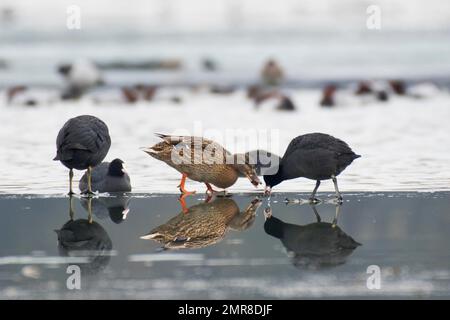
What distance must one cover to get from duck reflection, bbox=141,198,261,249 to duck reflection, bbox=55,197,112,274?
1.52 ft

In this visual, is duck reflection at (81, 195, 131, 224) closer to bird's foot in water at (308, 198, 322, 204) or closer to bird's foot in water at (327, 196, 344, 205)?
bird's foot in water at (308, 198, 322, 204)

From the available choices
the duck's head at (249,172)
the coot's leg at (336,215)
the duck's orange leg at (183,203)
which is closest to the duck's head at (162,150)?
the duck's orange leg at (183,203)

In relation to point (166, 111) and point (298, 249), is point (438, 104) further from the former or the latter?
point (298, 249)

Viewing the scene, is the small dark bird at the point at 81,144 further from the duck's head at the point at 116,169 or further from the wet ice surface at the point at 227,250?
the wet ice surface at the point at 227,250

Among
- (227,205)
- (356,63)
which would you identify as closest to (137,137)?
(227,205)

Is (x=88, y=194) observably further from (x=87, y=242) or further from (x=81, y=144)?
(x=87, y=242)

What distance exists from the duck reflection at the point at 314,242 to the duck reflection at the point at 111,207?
59.9 inches

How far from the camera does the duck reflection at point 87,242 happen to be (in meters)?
8.20

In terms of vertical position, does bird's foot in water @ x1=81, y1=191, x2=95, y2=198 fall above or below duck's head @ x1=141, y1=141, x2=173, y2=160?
below

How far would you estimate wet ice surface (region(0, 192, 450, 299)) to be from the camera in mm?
7402

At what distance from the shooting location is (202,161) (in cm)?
1127

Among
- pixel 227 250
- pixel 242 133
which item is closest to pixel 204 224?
pixel 227 250

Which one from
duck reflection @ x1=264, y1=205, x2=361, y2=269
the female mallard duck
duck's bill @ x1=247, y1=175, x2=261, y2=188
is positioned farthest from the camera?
duck's bill @ x1=247, y1=175, x2=261, y2=188

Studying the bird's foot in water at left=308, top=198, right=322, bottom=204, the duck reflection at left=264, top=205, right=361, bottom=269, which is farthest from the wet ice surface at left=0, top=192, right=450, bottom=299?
the bird's foot in water at left=308, top=198, right=322, bottom=204
